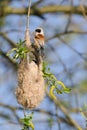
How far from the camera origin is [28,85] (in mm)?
2053

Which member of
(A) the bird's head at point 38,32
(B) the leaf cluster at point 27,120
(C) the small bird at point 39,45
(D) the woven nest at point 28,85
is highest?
(A) the bird's head at point 38,32

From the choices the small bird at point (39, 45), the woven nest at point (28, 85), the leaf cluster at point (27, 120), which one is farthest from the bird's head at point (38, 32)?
the leaf cluster at point (27, 120)

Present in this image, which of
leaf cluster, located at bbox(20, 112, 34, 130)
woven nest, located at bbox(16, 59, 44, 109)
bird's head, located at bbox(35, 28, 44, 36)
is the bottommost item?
leaf cluster, located at bbox(20, 112, 34, 130)

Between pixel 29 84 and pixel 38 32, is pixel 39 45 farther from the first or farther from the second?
pixel 29 84

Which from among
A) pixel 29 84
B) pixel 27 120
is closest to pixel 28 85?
pixel 29 84

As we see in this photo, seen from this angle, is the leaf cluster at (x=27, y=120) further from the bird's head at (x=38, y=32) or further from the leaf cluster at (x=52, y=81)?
the bird's head at (x=38, y=32)

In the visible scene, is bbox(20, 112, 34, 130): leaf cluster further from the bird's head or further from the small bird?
the bird's head

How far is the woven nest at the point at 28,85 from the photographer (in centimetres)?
204

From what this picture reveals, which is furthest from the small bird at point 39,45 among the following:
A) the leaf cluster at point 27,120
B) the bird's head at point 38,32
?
the leaf cluster at point 27,120

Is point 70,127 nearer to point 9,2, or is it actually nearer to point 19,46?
point 9,2

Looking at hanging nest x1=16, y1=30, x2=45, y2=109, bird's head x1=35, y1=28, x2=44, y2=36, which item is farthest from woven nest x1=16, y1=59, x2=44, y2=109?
bird's head x1=35, y1=28, x2=44, y2=36

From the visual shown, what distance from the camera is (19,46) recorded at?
6.46ft

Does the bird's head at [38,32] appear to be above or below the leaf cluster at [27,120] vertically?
above

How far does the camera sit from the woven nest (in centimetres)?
204
